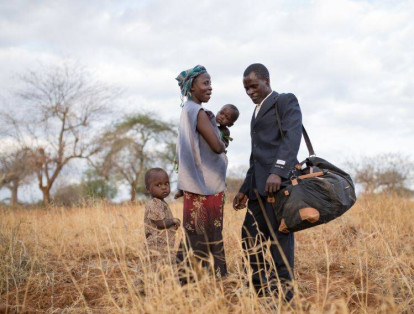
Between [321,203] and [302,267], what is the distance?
1898 millimetres

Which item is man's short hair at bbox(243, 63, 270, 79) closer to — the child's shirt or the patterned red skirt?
the patterned red skirt

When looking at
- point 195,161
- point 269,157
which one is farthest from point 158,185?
point 269,157

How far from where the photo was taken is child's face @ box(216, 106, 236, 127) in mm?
3518

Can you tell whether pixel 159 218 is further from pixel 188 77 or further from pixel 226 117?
pixel 188 77

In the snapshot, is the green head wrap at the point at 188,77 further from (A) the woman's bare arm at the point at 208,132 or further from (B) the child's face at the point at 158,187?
(B) the child's face at the point at 158,187

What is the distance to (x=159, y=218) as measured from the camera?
331cm

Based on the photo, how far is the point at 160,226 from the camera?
10.8 feet

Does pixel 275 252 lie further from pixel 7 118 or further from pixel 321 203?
pixel 7 118

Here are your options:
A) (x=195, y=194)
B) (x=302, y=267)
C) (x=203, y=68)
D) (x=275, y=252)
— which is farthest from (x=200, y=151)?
(x=302, y=267)

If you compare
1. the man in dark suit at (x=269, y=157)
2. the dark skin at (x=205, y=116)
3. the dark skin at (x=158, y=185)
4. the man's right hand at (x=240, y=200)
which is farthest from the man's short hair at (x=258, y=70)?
the dark skin at (x=158, y=185)

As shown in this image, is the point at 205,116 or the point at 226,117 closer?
the point at 205,116

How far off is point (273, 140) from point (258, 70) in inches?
21.2

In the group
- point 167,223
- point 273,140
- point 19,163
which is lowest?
point 167,223

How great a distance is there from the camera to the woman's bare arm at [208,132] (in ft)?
10.0
